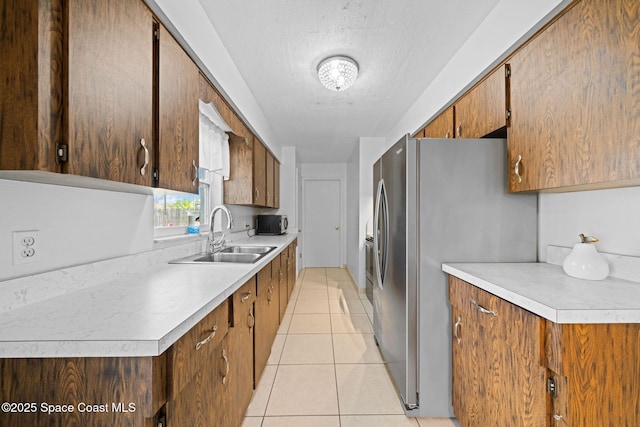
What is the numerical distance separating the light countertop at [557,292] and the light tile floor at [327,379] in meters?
0.95

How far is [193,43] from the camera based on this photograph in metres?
1.63

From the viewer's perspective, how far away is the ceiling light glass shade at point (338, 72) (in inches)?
91.0

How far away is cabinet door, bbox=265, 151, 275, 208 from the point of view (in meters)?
3.96

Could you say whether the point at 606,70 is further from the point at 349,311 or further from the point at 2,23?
the point at 349,311

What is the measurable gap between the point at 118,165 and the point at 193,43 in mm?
965

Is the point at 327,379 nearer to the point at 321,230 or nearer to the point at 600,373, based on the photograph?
the point at 600,373

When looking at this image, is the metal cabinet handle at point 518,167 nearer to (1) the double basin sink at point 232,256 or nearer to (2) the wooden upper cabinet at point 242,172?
(1) the double basin sink at point 232,256

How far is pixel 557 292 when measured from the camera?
1.12 m

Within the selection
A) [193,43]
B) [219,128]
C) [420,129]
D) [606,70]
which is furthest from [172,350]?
[420,129]

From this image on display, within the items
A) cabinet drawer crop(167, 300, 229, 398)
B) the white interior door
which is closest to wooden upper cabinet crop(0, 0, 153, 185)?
cabinet drawer crop(167, 300, 229, 398)

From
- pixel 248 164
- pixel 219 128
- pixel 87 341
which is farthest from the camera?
pixel 248 164

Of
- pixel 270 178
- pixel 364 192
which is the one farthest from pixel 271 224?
pixel 364 192

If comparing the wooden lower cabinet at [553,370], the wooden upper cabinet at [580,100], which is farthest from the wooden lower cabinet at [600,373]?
the wooden upper cabinet at [580,100]

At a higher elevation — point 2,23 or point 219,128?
point 219,128
